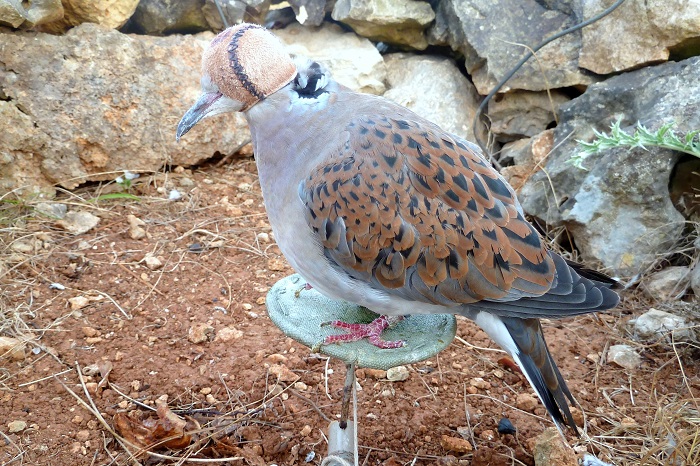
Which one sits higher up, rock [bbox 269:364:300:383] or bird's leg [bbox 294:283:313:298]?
bird's leg [bbox 294:283:313:298]

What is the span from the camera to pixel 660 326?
335cm

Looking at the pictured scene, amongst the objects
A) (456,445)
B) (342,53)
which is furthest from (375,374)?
(342,53)

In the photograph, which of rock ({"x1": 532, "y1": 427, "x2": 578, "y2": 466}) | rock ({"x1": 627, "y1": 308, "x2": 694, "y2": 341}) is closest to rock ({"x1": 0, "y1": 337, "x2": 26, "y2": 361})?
rock ({"x1": 532, "y1": 427, "x2": 578, "y2": 466})

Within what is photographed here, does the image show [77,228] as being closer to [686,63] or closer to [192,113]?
[192,113]

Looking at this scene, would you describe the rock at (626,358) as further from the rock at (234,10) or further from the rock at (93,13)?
the rock at (93,13)

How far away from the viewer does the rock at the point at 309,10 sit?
199 inches

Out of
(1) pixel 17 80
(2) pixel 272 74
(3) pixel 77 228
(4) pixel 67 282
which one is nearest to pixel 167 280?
(4) pixel 67 282

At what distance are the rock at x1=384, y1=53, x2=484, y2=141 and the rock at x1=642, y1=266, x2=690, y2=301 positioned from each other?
186cm

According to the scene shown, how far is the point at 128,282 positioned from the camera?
367cm

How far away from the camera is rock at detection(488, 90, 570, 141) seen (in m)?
4.70

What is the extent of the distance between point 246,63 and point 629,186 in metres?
2.59

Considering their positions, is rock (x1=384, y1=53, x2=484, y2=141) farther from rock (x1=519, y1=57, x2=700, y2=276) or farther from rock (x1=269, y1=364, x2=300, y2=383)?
rock (x1=269, y1=364, x2=300, y2=383)

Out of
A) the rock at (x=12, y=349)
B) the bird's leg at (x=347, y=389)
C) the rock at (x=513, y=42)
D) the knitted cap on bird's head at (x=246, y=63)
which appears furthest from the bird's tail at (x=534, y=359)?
the rock at (x=513, y=42)

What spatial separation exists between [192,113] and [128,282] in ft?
6.04
